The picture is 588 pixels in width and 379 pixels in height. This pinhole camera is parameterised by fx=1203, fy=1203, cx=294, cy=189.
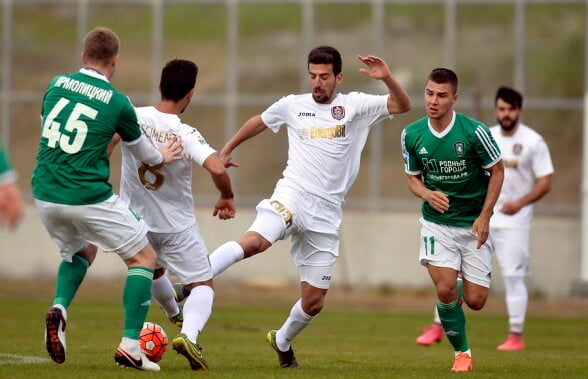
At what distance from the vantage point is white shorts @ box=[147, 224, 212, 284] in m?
9.24

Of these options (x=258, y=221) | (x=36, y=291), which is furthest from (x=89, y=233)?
(x=36, y=291)

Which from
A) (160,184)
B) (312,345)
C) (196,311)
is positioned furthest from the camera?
(312,345)

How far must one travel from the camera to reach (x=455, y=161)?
31.9 ft

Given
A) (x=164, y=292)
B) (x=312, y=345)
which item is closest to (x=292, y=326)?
(x=164, y=292)

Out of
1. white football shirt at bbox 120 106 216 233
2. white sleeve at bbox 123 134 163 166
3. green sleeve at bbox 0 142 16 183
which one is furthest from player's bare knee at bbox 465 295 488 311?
green sleeve at bbox 0 142 16 183

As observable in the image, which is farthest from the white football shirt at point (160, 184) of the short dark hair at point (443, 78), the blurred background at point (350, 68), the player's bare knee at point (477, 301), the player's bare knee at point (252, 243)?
the blurred background at point (350, 68)

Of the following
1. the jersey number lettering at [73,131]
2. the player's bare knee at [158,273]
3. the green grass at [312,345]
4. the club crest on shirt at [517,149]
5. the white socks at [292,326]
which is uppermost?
the jersey number lettering at [73,131]

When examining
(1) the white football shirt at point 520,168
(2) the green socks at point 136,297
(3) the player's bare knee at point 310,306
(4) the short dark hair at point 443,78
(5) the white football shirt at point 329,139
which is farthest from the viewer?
(1) the white football shirt at point 520,168

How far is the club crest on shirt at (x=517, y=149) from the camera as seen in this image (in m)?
13.8

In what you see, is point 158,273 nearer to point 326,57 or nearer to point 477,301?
point 326,57

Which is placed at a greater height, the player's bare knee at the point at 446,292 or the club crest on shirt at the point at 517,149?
the club crest on shirt at the point at 517,149

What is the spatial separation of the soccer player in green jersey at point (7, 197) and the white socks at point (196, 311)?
2.48m

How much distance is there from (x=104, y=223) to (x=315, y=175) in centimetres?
231

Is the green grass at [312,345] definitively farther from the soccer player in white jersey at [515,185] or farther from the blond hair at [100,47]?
the blond hair at [100,47]
